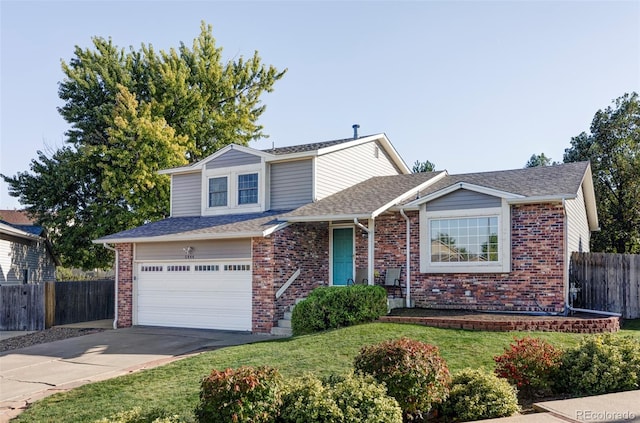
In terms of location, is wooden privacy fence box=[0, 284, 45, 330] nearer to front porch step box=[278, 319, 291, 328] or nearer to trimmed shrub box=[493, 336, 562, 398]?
front porch step box=[278, 319, 291, 328]

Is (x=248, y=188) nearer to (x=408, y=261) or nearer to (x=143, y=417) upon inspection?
(x=408, y=261)

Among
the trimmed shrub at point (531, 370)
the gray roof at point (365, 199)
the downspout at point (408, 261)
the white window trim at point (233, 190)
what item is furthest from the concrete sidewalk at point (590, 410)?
the white window trim at point (233, 190)

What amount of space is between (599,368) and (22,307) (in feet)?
61.1

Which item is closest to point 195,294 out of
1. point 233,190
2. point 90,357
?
point 233,190

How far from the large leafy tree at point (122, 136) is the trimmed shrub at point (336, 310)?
13.2m

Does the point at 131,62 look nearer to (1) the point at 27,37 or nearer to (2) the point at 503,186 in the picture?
(1) the point at 27,37

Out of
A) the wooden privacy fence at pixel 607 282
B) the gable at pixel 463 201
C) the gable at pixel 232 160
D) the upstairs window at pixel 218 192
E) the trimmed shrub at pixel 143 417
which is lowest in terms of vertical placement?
the trimmed shrub at pixel 143 417

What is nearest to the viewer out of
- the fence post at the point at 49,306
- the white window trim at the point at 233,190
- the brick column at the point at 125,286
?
the brick column at the point at 125,286

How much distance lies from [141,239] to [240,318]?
161 inches

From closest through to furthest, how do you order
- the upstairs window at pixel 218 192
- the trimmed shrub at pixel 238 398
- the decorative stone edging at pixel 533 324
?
the trimmed shrub at pixel 238 398, the decorative stone edging at pixel 533 324, the upstairs window at pixel 218 192

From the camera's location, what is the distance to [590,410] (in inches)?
243

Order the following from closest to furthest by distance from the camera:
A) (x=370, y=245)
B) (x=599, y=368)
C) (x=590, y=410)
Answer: (x=590, y=410) → (x=599, y=368) → (x=370, y=245)

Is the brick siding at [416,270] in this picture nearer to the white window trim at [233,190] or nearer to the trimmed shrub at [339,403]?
the white window trim at [233,190]

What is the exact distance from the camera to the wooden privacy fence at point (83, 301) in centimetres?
1980
